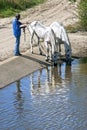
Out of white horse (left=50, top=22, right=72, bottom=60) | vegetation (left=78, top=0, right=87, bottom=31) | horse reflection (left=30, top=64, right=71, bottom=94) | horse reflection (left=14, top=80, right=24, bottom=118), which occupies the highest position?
vegetation (left=78, top=0, right=87, bottom=31)

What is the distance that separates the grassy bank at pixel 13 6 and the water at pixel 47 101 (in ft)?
60.0

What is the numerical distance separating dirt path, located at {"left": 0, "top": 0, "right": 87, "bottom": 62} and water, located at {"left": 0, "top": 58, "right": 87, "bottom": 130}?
3.52 meters

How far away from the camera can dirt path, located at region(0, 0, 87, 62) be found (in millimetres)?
25016

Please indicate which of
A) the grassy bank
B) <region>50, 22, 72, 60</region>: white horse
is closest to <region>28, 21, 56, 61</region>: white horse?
<region>50, 22, 72, 60</region>: white horse

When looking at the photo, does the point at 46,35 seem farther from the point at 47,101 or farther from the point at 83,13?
the point at 47,101

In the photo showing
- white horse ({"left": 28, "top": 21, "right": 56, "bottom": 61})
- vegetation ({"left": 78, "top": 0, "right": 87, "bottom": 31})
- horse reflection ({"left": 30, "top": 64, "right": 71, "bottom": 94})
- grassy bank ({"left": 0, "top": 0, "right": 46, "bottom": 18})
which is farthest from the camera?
grassy bank ({"left": 0, "top": 0, "right": 46, "bottom": 18})

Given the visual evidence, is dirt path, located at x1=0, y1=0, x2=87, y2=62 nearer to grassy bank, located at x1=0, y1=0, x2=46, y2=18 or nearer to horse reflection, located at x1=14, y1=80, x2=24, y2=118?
grassy bank, located at x1=0, y1=0, x2=46, y2=18

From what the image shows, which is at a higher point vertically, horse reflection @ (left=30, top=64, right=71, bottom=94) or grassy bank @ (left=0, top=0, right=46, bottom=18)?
grassy bank @ (left=0, top=0, right=46, bottom=18)

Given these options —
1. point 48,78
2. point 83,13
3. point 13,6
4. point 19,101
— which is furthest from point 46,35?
point 13,6

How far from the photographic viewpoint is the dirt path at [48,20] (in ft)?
82.1

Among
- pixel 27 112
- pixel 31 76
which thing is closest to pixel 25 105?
pixel 27 112

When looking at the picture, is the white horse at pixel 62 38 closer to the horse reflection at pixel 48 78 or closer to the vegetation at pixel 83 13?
the horse reflection at pixel 48 78

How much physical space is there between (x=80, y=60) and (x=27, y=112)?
28.7ft

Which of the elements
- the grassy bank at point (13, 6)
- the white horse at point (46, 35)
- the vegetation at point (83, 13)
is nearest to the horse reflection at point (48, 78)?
the white horse at point (46, 35)
